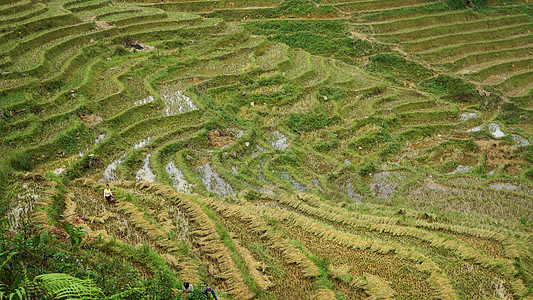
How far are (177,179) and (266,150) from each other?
3.42m

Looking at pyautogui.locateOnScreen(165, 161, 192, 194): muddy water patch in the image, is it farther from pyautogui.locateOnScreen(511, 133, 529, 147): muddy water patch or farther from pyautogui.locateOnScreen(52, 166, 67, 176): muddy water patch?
pyautogui.locateOnScreen(511, 133, 529, 147): muddy water patch

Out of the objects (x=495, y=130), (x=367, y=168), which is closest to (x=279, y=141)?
(x=367, y=168)

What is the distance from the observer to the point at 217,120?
12.8m

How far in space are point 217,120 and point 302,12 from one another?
1521 centimetres

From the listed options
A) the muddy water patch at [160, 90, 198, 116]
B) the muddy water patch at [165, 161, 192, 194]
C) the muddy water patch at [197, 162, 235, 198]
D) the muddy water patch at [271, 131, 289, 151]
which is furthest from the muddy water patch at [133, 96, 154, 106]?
the muddy water patch at [271, 131, 289, 151]

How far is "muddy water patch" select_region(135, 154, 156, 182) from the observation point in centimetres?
973

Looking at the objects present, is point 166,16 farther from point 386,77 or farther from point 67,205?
point 67,205

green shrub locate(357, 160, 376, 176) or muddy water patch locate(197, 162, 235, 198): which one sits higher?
muddy water patch locate(197, 162, 235, 198)

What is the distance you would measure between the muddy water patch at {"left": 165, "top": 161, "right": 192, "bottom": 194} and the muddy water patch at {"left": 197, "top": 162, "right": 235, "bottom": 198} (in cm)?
54

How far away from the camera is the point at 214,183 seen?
33.3ft

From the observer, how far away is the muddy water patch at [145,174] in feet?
31.9

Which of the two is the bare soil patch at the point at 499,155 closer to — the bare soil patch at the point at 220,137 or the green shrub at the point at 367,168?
the green shrub at the point at 367,168

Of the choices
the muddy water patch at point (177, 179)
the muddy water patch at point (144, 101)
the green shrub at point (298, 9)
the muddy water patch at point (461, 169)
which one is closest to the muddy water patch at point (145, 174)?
the muddy water patch at point (177, 179)

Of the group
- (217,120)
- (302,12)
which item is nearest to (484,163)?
(217,120)
